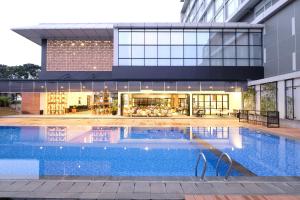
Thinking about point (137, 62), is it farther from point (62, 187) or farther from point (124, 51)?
point (62, 187)

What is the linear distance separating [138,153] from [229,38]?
2096cm

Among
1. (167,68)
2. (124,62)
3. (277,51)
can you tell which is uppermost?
(277,51)

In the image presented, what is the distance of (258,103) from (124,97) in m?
12.6

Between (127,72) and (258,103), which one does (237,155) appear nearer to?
(258,103)

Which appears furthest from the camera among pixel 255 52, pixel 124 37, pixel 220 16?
pixel 220 16

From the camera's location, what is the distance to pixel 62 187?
4.90 m

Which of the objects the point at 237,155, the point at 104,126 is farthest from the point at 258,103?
the point at 237,155

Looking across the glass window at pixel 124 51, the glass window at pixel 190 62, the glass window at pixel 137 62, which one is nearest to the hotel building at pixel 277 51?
the glass window at pixel 190 62

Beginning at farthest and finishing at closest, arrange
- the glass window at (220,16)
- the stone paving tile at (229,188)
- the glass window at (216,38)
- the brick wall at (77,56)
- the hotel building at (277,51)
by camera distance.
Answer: the glass window at (220,16)
the brick wall at (77,56)
the glass window at (216,38)
the hotel building at (277,51)
the stone paving tile at (229,188)

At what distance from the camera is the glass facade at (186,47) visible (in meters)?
27.4

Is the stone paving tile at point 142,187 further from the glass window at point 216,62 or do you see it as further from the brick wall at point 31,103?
the brick wall at point 31,103

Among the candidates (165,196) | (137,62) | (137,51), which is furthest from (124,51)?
(165,196)

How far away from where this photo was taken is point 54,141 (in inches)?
497

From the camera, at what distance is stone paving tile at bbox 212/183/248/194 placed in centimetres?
473
